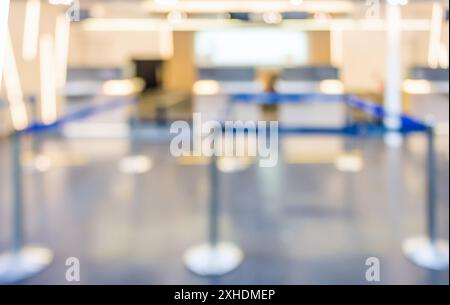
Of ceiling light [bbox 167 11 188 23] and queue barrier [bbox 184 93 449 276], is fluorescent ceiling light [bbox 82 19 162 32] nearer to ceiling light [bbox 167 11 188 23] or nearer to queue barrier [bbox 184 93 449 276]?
ceiling light [bbox 167 11 188 23]

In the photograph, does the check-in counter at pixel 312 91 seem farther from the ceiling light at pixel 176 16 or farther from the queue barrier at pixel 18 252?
the ceiling light at pixel 176 16

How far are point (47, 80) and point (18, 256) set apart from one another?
4842 millimetres

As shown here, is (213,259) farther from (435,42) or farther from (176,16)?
(176,16)

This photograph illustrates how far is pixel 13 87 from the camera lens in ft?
18.1

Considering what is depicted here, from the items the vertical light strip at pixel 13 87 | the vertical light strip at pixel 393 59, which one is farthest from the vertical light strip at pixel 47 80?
the vertical light strip at pixel 393 59

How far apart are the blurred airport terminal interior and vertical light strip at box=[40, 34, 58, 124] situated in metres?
0.02

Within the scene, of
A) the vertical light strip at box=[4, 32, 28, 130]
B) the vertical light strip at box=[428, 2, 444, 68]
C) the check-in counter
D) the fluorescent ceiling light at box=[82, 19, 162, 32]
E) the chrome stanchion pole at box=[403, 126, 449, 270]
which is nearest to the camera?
the chrome stanchion pole at box=[403, 126, 449, 270]

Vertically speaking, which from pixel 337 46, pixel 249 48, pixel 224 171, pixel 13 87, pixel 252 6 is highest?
pixel 252 6

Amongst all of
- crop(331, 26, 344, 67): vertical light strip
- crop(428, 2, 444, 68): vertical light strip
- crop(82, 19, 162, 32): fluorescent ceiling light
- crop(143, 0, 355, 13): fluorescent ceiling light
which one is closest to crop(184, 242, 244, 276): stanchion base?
crop(428, 2, 444, 68): vertical light strip

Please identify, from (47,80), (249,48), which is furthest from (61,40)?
(249,48)

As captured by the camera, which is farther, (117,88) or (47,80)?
(47,80)

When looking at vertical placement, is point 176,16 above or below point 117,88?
above

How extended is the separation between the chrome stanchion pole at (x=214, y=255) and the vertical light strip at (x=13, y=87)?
13.0ft

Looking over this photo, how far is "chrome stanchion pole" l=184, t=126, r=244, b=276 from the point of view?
2024 mm
